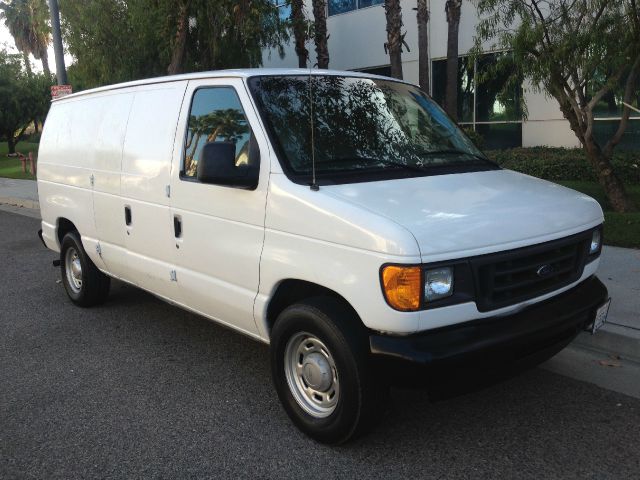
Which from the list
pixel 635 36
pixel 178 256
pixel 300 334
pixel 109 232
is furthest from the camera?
pixel 635 36

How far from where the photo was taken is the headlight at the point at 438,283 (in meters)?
3.08

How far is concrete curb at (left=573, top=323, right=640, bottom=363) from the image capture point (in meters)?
4.58

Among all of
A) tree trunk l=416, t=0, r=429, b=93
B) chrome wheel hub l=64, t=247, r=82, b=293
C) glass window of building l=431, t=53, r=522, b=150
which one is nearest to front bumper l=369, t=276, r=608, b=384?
chrome wheel hub l=64, t=247, r=82, b=293

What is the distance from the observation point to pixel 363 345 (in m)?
3.24

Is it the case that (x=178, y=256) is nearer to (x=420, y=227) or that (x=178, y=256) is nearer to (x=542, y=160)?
(x=420, y=227)

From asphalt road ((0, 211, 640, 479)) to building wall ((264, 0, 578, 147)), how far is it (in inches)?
445

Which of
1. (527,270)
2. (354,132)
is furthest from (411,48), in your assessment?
(527,270)

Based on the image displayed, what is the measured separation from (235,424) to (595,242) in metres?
2.48

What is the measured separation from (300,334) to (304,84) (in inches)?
66.7

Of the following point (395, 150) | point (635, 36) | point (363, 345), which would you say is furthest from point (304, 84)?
point (635, 36)

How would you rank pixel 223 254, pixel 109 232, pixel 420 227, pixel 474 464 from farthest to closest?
pixel 109 232, pixel 223 254, pixel 474 464, pixel 420 227

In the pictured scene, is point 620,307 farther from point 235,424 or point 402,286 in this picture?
point 235,424

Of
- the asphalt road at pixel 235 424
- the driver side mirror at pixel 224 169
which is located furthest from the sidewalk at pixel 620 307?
the driver side mirror at pixel 224 169

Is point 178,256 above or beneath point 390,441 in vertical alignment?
above
